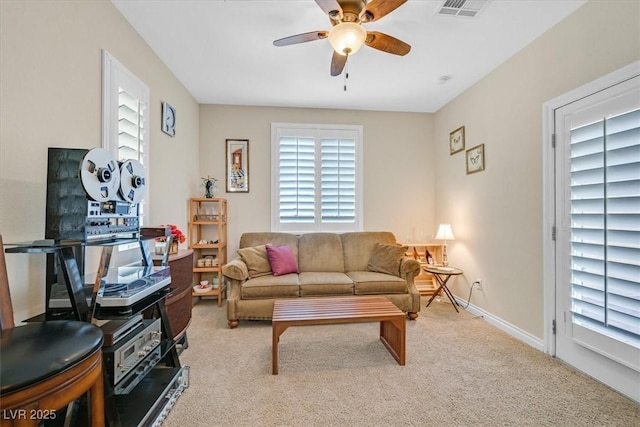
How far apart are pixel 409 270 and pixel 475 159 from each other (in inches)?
62.0

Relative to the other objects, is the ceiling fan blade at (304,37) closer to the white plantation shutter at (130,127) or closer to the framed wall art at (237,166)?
the white plantation shutter at (130,127)

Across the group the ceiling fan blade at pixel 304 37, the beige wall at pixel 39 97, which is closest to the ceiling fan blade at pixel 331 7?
the ceiling fan blade at pixel 304 37

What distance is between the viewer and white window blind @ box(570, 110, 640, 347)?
5.75ft

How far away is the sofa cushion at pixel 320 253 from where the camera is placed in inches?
147

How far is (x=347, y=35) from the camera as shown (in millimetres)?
1775

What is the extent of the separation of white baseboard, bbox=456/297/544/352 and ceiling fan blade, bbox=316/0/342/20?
311 cm

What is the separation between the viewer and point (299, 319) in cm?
220

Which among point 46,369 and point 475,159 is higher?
point 475,159

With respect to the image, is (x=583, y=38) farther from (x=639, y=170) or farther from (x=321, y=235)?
(x=321, y=235)

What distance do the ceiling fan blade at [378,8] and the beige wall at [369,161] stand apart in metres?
2.38

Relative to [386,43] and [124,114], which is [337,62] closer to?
[386,43]

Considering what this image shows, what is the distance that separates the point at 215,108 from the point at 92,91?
2275 millimetres

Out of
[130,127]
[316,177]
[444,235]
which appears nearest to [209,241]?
[316,177]

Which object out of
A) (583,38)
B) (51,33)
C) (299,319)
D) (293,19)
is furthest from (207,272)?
(583,38)
